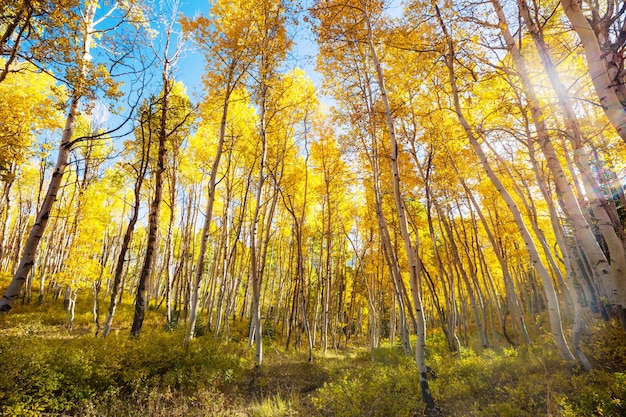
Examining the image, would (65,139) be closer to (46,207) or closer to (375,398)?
(46,207)

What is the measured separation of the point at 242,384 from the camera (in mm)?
6488

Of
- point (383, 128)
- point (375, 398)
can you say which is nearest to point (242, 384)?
point (375, 398)

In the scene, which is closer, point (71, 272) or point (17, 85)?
point (17, 85)

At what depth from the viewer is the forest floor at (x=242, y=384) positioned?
3857 mm

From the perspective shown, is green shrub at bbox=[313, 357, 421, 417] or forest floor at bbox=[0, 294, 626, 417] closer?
forest floor at bbox=[0, 294, 626, 417]

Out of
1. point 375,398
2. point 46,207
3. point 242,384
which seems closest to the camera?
point 46,207

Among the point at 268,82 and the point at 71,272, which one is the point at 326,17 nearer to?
the point at 268,82

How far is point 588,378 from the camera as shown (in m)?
4.14

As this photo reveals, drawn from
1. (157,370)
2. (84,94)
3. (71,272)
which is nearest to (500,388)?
(157,370)

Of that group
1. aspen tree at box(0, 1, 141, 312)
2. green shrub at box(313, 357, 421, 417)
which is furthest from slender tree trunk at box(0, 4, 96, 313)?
green shrub at box(313, 357, 421, 417)

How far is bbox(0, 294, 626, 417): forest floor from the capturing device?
3857 millimetres

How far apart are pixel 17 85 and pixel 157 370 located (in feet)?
31.2

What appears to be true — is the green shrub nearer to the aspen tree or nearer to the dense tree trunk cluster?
the dense tree trunk cluster

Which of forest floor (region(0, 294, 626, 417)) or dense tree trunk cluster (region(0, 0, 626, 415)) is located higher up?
dense tree trunk cluster (region(0, 0, 626, 415))
